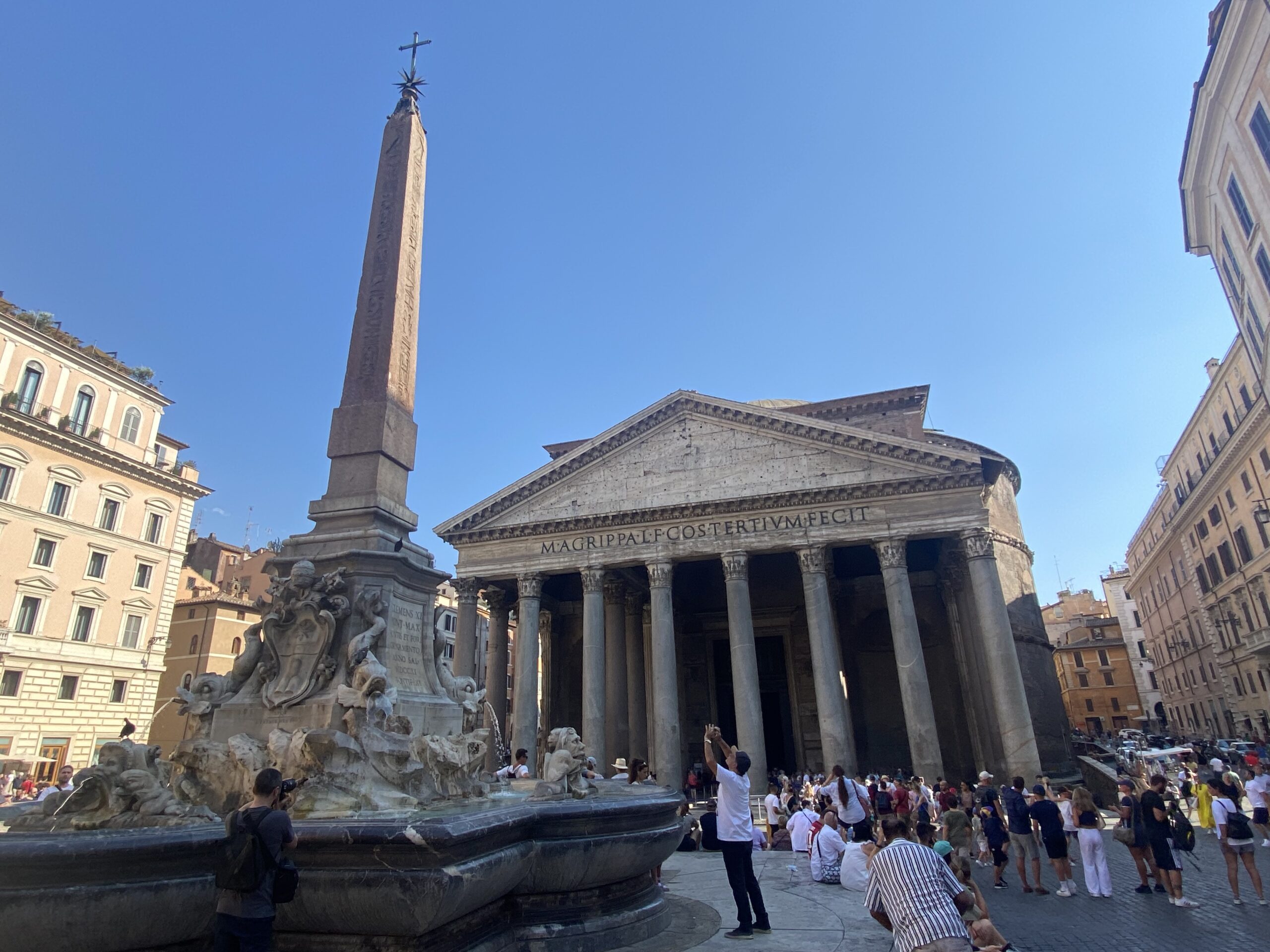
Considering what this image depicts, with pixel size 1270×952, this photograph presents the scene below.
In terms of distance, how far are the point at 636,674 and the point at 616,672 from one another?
3301 mm

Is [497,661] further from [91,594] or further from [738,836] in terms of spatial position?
[738,836]

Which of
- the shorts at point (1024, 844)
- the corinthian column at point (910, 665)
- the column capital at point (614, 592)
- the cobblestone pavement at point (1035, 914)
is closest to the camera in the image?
the cobblestone pavement at point (1035, 914)

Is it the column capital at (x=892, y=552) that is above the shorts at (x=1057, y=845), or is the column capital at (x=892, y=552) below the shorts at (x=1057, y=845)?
above

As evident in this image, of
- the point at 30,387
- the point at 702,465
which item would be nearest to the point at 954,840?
the point at 702,465

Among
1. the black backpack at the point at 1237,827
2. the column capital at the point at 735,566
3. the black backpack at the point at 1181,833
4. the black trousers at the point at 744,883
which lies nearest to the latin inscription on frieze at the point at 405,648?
the black trousers at the point at 744,883

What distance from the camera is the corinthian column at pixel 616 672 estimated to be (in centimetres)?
2169

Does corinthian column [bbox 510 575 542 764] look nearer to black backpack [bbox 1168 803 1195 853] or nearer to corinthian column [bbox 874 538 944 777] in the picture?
corinthian column [bbox 874 538 944 777]

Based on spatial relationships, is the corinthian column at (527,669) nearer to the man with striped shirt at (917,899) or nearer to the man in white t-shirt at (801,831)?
the man in white t-shirt at (801,831)

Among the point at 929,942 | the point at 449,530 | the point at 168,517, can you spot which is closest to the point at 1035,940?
the point at 929,942

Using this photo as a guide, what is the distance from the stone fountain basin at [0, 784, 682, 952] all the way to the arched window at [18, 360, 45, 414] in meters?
24.7

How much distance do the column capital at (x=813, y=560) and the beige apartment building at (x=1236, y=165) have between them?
11374 mm

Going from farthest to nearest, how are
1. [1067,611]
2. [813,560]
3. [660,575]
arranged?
[1067,611]
[660,575]
[813,560]

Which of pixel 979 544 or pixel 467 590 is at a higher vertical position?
pixel 467 590

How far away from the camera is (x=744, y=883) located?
473 cm
